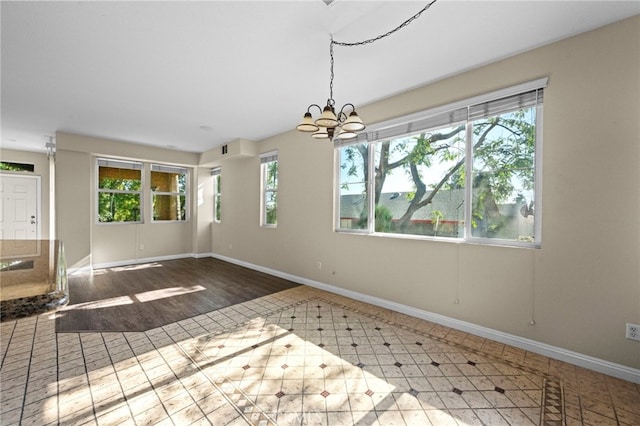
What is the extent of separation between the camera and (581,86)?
2193mm

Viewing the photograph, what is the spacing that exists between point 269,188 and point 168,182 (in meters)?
3.05

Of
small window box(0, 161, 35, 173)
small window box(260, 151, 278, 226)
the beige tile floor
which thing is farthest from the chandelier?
small window box(0, 161, 35, 173)

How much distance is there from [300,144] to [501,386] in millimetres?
3945

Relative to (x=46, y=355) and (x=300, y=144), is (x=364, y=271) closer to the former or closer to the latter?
(x=300, y=144)

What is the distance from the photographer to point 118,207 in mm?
5926

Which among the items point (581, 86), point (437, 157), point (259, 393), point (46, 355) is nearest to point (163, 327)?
point (46, 355)

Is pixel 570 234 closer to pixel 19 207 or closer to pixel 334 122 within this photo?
pixel 334 122

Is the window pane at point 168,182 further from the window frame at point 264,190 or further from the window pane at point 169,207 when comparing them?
the window frame at point 264,190

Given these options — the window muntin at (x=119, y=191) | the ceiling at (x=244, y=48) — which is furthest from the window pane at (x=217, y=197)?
the ceiling at (x=244, y=48)

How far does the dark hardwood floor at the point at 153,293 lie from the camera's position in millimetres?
3021

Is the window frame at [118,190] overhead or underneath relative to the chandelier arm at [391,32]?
underneath

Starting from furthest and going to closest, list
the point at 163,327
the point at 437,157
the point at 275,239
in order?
the point at 275,239
the point at 437,157
the point at 163,327

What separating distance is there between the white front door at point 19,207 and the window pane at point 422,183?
318 inches

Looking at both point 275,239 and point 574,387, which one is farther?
point 275,239
